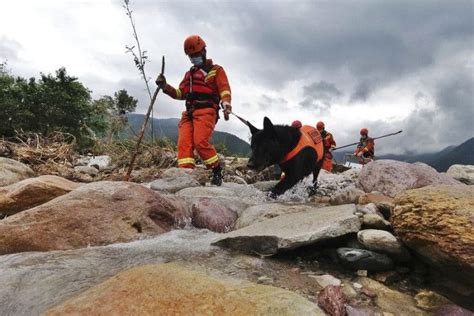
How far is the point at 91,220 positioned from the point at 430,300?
2704 mm

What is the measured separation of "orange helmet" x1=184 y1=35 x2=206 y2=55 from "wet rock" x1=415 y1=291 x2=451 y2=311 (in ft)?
17.4

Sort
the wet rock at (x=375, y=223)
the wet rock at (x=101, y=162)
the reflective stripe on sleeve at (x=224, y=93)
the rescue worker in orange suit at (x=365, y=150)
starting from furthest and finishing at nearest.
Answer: the rescue worker in orange suit at (x=365, y=150) → the wet rock at (x=101, y=162) → the reflective stripe on sleeve at (x=224, y=93) → the wet rock at (x=375, y=223)

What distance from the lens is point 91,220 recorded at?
324 cm

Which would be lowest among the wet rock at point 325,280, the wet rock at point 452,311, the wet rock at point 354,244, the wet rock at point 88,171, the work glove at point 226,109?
the wet rock at point 452,311

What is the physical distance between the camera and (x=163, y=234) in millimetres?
3406

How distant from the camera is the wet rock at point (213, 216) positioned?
3.78 meters

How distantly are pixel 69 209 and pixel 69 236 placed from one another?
308 millimetres

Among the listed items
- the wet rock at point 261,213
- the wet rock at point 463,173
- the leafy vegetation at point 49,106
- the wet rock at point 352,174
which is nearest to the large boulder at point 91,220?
the wet rock at point 261,213

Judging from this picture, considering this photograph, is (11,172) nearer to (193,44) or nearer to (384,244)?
(193,44)

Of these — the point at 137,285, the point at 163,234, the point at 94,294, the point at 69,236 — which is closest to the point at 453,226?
the point at 137,285

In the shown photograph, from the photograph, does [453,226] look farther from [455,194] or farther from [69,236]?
[69,236]

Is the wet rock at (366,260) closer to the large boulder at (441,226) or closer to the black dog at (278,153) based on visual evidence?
the large boulder at (441,226)

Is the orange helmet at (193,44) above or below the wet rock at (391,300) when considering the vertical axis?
above

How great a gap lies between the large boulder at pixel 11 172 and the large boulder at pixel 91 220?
3055 mm
